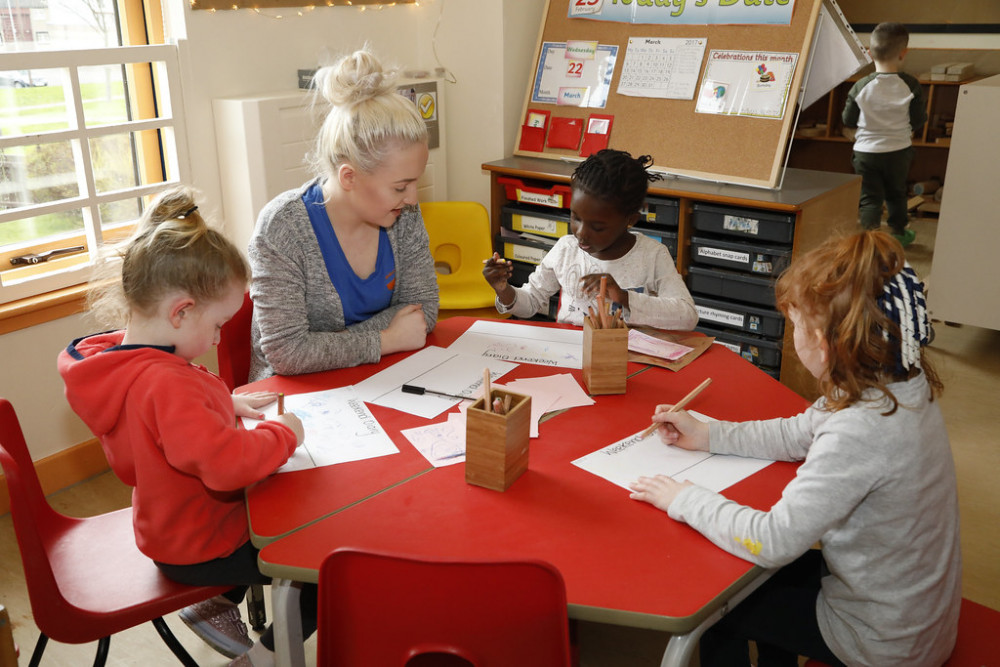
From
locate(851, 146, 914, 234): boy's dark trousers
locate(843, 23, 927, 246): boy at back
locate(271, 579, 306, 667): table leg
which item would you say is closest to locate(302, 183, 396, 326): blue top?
locate(271, 579, 306, 667): table leg

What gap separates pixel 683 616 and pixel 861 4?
6400 millimetres

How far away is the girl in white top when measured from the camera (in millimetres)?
1151

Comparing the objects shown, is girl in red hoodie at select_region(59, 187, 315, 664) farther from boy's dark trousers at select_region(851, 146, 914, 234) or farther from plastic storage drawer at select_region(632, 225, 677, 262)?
boy's dark trousers at select_region(851, 146, 914, 234)

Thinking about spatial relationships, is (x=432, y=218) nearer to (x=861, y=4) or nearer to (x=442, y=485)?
(x=442, y=485)

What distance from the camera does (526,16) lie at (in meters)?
3.51

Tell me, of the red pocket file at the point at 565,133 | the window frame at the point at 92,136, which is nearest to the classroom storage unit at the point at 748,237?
the red pocket file at the point at 565,133

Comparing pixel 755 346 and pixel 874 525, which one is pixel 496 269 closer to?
pixel 874 525

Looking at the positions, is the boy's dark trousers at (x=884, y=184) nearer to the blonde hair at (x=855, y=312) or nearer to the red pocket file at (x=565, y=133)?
the red pocket file at (x=565, y=133)

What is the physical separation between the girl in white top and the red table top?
0.18ft

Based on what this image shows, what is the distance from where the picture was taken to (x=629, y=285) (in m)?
2.15

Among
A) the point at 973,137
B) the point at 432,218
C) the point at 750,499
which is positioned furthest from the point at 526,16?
the point at 750,499

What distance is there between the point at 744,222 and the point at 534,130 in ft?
3.36

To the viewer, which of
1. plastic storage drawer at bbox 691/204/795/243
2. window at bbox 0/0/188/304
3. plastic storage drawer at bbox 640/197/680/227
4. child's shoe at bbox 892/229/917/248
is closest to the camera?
window at bbox 0/0/188/304

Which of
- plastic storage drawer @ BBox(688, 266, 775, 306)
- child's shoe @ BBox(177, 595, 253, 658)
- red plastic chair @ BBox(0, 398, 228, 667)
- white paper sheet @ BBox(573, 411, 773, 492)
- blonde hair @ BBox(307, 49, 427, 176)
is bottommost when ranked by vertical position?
child's shoe @ BBox(177, 595, 253, 658)
